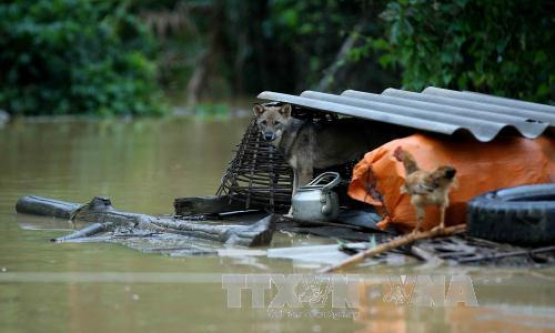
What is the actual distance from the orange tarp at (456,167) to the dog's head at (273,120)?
4.15 feet

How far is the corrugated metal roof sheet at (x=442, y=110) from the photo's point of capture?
750 cm

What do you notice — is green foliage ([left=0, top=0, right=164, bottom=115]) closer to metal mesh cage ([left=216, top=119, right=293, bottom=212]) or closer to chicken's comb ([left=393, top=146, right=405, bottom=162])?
metal mesh cage ([left=216, top=119, right=293, bottom=212])

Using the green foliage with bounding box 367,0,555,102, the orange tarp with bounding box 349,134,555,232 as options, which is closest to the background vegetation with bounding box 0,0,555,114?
the green foliage with bounding box 367,0,555,102

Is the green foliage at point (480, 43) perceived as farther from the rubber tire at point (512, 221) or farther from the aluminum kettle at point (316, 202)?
the rubber tire at point (512, 221)

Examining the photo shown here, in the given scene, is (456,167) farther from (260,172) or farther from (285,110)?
(260,172)

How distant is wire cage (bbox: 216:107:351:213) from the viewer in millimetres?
8875

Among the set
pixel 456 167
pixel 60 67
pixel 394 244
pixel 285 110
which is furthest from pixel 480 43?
pixel 60 67

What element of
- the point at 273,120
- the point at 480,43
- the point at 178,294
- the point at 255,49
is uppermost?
the point at 480,43

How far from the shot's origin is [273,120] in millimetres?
8852

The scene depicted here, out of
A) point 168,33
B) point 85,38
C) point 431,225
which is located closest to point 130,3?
point 168,33

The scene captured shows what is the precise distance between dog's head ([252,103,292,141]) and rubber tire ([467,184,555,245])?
234 centimetres

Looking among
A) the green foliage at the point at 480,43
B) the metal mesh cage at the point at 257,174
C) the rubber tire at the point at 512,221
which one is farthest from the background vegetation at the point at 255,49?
the rubber tire at the point at 512,221

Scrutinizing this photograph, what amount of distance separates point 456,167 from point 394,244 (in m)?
1.06

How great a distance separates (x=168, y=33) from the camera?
3306 cm
